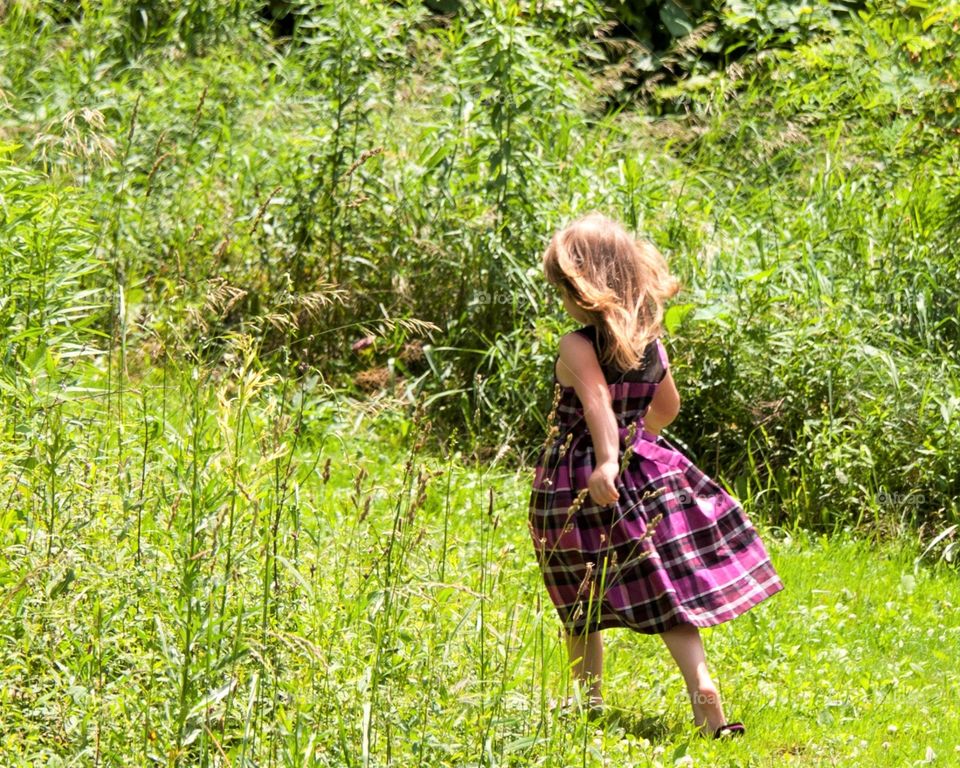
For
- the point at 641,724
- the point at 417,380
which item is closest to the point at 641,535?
the point at 641,724

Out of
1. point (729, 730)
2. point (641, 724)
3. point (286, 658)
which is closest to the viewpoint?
point (286, 658)

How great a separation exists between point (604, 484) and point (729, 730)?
2.62ft

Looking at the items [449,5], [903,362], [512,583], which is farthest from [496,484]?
[449,5]

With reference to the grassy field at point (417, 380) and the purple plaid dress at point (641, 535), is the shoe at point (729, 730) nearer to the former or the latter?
the grassy field at point (417, 380)

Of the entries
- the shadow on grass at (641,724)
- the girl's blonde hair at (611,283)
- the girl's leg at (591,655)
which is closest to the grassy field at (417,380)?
the shadow on grass at (641,724)

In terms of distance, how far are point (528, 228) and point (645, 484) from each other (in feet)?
9.21

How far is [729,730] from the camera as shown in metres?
3.91

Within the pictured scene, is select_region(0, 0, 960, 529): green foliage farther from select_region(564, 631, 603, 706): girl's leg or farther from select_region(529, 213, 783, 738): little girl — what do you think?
select_region(564, 631, 603, 706): girl's leg

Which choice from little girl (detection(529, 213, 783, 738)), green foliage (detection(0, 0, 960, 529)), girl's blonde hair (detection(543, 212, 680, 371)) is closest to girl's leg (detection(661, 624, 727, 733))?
little girl (detection(529, 213, 783, 738))

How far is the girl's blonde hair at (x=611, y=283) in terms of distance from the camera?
3.99 metres

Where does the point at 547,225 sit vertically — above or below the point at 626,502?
above

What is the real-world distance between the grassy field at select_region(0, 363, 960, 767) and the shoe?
4cm

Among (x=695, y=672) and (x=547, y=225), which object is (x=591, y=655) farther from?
(x=547, y=225)

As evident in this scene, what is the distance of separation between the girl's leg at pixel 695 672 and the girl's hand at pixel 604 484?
422 millimetres
